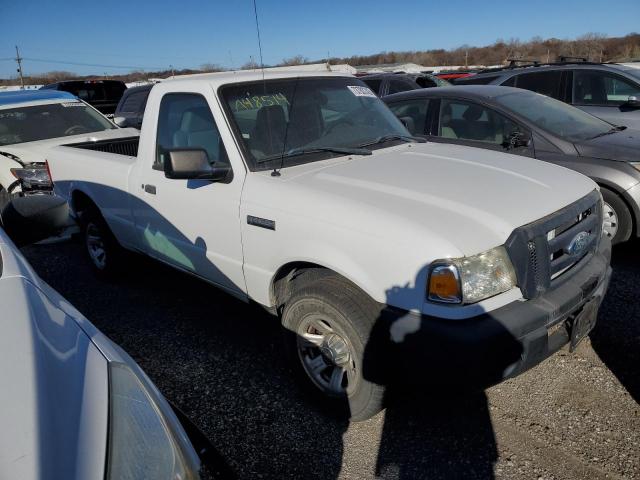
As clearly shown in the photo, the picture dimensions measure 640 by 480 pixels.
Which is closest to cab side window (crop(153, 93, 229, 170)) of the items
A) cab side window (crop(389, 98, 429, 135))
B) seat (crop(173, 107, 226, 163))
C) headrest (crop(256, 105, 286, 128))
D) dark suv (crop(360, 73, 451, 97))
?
seat (crop(173, 107, 226, 163))

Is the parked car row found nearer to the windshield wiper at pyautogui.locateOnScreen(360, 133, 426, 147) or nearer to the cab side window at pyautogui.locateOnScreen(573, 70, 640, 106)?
the windshield wiper at pyautogui.locateOnScreen(360, 133, 426, 147)

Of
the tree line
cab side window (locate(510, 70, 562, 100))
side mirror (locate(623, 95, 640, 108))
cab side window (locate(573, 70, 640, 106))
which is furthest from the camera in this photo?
the tree line

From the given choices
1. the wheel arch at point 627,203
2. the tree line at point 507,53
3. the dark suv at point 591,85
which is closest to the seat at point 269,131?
the wheel arch at point 627,203

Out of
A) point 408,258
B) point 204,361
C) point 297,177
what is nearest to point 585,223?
point 408,258

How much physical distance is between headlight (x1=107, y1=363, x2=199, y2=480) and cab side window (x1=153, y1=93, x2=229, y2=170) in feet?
6.57

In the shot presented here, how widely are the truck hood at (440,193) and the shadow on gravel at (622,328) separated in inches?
44.9

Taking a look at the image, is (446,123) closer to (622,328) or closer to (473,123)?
(473,123)

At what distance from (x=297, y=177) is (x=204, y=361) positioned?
1.51m

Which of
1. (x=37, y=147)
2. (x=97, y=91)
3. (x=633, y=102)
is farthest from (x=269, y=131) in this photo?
(x=97, y=91)

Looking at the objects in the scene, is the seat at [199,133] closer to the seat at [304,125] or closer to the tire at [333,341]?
the seat at [304,125]

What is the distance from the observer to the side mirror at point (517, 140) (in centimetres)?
503

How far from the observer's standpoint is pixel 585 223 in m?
2.91

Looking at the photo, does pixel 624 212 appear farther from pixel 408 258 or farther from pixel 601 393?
pixel 408 258

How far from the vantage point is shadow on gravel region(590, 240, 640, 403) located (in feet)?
10.6
